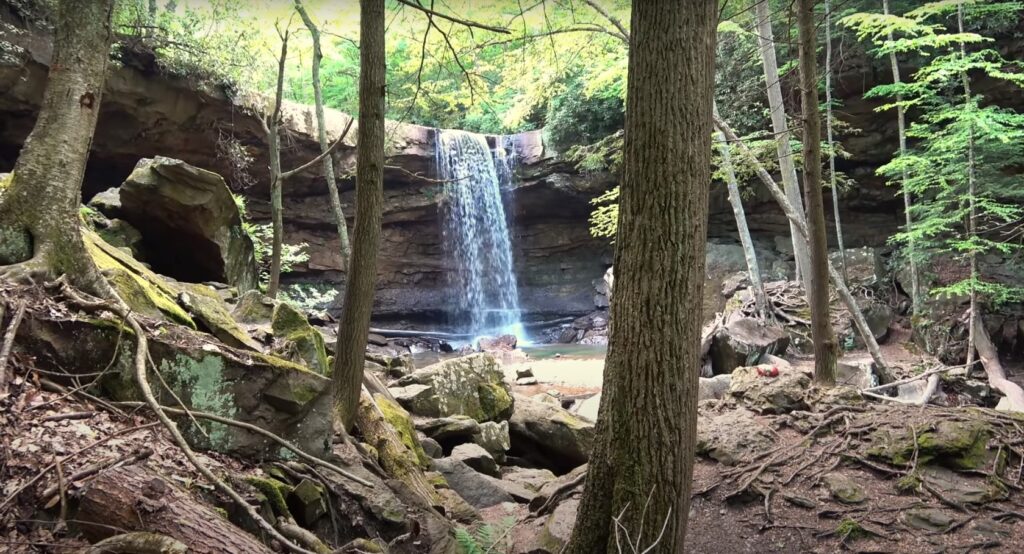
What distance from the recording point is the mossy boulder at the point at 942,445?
4.05m

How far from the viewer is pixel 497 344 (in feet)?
59.8

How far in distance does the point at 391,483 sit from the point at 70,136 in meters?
3.09

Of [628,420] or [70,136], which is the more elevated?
[70,136]

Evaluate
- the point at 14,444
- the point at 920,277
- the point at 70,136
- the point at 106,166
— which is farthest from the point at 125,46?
the point at 920,277

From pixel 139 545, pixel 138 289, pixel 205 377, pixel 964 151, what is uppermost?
pixel 964 151

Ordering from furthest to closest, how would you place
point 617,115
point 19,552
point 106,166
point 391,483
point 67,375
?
point 617,115
point 106,166
point 391,483
point 67,375
point 19,552

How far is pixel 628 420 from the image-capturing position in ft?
8.53

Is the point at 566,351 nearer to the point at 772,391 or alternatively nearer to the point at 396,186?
the point at 396,186

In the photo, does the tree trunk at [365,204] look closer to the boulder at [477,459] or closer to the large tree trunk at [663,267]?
the boulder at [477,459]

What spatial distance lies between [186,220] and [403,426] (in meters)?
5.17

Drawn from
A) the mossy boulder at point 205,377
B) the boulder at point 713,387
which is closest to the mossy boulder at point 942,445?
the boulder at point 713,387

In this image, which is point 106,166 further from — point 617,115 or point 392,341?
point 617,115

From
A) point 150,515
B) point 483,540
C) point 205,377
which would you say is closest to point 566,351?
point 483,540

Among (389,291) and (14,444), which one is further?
(389,291)
